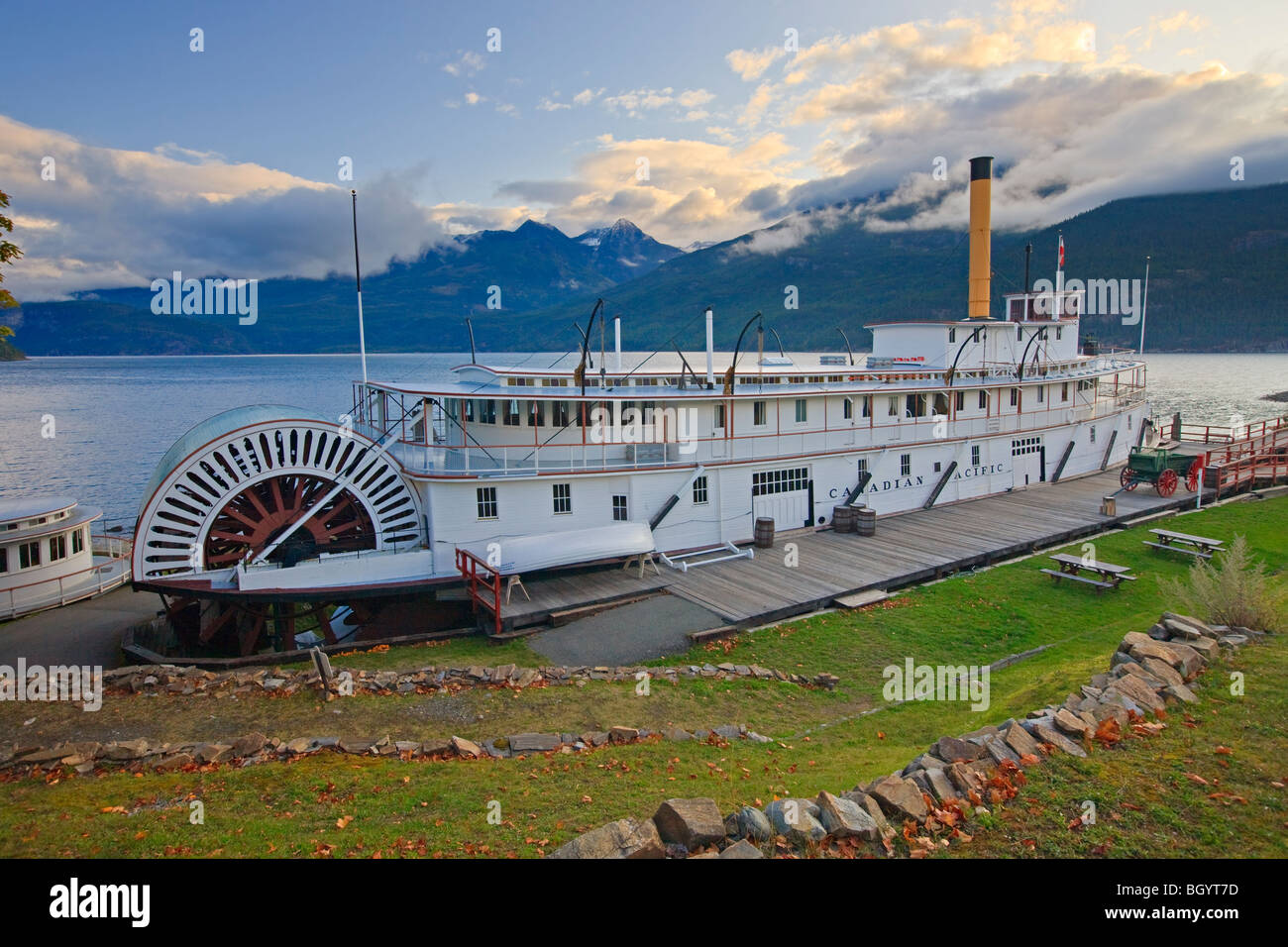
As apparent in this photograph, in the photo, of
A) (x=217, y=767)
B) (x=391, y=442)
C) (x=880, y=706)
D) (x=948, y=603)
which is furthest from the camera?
(x=391, y=442)

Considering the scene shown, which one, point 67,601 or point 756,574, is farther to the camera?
point 67,601

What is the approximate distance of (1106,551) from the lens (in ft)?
75.6

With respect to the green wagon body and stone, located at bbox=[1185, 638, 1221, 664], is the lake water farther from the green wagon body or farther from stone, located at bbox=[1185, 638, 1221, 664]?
the green wagon body

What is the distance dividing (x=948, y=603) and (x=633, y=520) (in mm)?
8884

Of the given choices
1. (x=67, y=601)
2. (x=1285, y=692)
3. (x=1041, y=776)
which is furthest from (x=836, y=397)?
(x=67, y=601)

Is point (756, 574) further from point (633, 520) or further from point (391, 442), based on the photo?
point (391, 442)

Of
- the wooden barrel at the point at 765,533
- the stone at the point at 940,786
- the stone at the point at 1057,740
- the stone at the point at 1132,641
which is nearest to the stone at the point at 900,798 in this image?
the stone at the point at 940,786

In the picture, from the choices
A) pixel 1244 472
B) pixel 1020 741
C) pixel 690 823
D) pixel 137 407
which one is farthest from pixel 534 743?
pixel 137 407

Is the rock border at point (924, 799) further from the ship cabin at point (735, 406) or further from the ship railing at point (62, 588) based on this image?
the ship railing at point (62, 588)

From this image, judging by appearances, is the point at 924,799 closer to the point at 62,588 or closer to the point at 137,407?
the point at 62,588

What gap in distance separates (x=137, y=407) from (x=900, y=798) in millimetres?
129531

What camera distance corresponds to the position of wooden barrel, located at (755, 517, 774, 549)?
22906 millimetres

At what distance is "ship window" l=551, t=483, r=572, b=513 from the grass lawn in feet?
17.3

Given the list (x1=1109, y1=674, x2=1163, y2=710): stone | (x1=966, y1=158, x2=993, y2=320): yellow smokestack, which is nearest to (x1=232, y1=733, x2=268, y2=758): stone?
(x1=1109, y1=674, x2=1163, y2=710): stone
